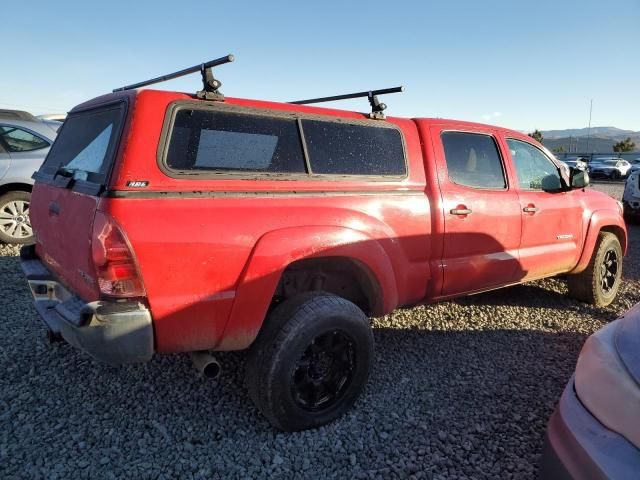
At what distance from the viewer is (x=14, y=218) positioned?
238 inches

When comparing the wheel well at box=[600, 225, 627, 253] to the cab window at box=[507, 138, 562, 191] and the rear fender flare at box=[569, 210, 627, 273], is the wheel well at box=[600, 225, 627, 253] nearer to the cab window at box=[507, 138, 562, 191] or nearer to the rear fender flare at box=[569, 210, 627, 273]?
the rear fender flare at box=[569, 210, 627, 273]

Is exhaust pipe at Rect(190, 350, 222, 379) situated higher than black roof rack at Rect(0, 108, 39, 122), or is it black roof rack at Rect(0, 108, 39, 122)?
black roof rack at Rect(0, 108, 39, 122)

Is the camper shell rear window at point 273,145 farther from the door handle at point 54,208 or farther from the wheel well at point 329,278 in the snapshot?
the door handle at point 54,208

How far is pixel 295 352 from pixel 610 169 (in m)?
30.4

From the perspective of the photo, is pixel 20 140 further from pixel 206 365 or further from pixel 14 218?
pixel 206 365

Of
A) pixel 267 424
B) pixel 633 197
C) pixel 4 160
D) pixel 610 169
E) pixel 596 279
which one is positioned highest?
pixel 4 160

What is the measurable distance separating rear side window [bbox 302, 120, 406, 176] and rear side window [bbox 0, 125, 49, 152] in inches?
203

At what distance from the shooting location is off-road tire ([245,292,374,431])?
239 cm

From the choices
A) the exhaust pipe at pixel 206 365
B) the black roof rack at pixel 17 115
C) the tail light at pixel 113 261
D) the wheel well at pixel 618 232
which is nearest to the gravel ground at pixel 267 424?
the exhaust pipe at pixel 206 365

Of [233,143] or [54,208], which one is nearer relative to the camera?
[233,143]

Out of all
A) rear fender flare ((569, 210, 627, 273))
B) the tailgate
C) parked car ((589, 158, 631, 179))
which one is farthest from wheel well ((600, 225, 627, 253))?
parked car ((589, 158, 631, 179))

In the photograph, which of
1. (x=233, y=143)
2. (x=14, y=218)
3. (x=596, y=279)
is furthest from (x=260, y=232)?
(x=14, y=218)

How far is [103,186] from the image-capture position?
2.11m

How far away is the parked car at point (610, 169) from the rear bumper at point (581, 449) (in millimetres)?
30045
